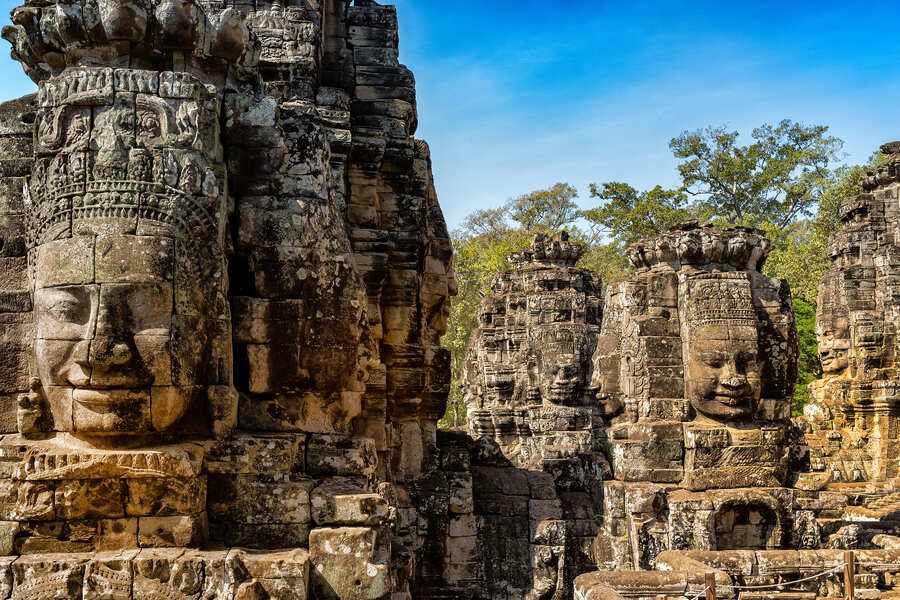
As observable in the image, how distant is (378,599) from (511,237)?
32.8 meters

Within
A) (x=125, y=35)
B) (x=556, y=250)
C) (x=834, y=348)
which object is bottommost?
(x=834, y=348)

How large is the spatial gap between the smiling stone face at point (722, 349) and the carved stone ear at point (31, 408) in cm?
850

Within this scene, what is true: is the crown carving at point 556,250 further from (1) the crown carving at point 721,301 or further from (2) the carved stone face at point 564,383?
(1) the crown carving at point 721,301

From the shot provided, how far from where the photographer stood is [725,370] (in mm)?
11086

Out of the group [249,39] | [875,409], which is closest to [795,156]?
[875,409]

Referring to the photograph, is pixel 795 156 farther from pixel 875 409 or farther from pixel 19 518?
pixel 19 518

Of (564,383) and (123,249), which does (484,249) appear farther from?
(123,249)

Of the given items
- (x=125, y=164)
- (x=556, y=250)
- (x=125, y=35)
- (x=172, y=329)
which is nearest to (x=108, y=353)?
(x=172, y=329)

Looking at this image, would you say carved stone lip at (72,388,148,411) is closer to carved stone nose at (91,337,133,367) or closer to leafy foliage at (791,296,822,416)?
carved stone nose at (91,337,133,367)

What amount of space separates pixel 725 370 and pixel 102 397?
862cm

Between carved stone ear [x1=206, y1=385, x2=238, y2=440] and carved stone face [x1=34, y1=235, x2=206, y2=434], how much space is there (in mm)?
225

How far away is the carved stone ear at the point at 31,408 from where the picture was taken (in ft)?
15.1

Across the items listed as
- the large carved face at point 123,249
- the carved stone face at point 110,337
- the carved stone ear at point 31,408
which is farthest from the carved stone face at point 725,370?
the carved stone ear at point 31,408

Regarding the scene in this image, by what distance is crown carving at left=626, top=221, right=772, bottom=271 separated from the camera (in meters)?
11.5
